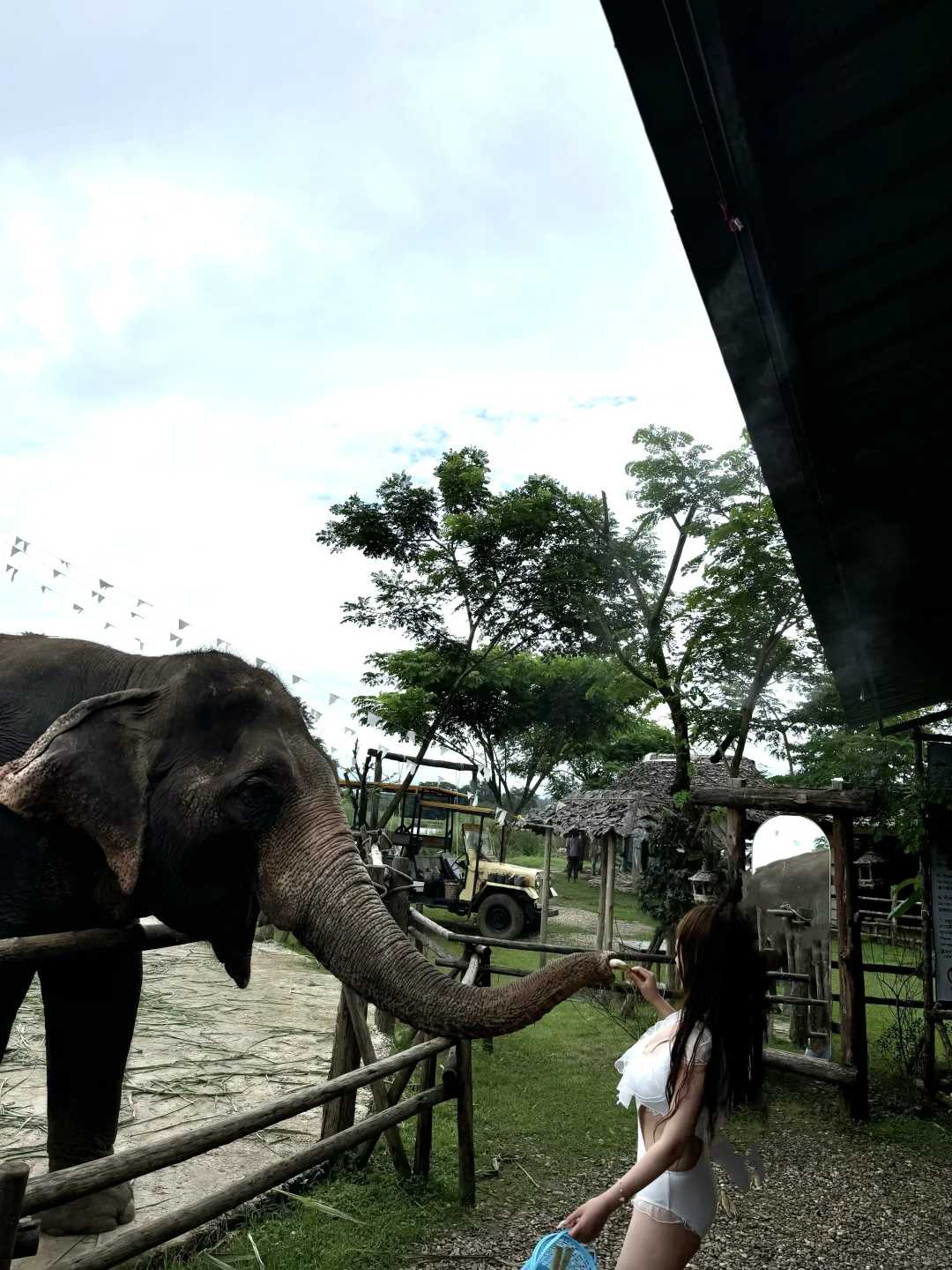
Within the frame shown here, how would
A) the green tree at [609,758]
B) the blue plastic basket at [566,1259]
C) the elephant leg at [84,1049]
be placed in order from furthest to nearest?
1. the green tree at [609,758]
2. the elephant leg at [84,1049]
3. the blue plastic basket at [566,1259]

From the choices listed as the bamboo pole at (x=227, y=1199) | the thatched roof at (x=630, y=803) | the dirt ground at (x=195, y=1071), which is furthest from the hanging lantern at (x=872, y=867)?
the bamboo pole at (x=227, y=1199)

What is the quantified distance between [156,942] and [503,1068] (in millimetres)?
5200

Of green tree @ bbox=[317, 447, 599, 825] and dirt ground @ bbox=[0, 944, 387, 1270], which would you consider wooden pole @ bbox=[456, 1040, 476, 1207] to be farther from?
green tree @ bbox=[317, 447, 599, 825]

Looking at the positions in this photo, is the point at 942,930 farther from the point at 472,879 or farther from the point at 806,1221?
the point at 472,879

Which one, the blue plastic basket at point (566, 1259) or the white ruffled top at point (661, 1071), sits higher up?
the white ruffled top at point (661, 1071)

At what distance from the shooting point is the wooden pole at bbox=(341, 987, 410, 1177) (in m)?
4.50

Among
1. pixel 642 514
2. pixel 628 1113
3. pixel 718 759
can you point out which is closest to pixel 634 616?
pixel 642 514

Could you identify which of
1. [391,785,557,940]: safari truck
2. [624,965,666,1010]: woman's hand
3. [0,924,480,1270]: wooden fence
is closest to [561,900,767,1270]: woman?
[624,965,666,1010]: woman's hand

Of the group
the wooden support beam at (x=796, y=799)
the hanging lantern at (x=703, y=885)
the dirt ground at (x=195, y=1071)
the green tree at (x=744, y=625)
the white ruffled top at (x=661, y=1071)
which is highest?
the green tree at (x=744, y=625)

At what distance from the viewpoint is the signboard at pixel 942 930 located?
21.9ft

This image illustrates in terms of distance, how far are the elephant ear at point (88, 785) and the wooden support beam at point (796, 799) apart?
5.56 meters

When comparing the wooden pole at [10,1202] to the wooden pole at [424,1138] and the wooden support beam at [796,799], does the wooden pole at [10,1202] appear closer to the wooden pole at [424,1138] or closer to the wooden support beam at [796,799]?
the wooden pole at [424,1138]

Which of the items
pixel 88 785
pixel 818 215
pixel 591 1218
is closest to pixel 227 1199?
pixel 591 1218

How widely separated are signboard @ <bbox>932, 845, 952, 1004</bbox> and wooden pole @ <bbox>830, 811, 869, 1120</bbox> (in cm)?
54
